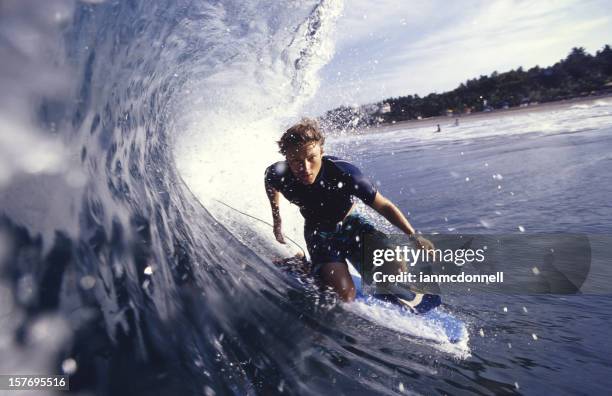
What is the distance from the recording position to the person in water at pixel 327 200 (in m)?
3.17

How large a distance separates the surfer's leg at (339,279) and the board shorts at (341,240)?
1.9 inches

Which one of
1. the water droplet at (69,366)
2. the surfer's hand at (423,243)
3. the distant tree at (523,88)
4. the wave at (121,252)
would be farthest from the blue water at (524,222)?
the distant tree at (523,88)

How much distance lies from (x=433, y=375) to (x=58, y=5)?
11.2 ft

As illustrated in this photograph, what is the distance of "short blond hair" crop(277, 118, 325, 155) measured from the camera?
310cm

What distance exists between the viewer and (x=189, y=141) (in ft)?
27.7

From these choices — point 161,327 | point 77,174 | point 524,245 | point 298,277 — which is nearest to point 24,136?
point 77,174

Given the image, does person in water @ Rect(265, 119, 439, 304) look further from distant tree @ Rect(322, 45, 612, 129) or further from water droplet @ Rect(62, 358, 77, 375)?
distant tree @ Rect(322, 45, 612, 129)

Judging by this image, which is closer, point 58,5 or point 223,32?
point 58,5

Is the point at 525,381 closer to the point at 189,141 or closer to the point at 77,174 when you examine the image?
the point at 77,174

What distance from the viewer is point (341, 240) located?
369 cm

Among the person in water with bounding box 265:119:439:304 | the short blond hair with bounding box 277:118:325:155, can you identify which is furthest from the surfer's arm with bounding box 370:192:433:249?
the short blond hair with bounding box 277:118:325:155

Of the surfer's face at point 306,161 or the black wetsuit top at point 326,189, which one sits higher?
the surfer's face at point 306,161

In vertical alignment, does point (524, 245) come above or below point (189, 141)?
below

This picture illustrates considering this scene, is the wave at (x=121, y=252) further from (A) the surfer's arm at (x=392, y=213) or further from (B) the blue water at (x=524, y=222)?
(A) the surfer's arm at (x=392, y=213)
